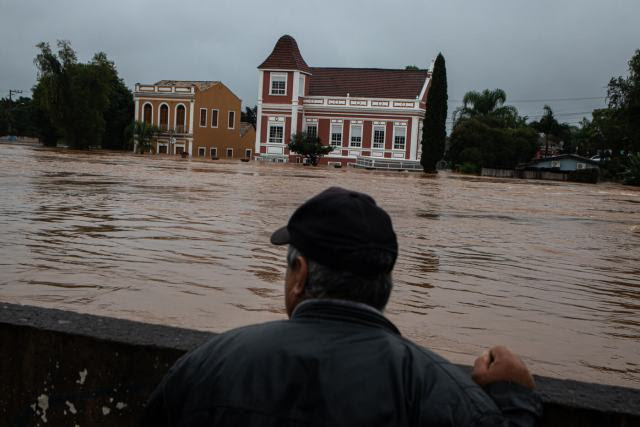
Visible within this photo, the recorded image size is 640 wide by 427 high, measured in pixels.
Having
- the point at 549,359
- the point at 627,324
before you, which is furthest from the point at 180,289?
the point at 627,324

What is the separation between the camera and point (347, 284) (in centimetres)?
166

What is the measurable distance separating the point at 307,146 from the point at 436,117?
903 centimetres

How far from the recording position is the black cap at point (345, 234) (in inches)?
64.4

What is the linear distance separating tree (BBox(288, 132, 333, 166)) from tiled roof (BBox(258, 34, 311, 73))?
7.45m

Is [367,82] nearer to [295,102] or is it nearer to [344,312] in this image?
[295,102]

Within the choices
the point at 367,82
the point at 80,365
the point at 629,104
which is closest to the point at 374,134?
the point at 367,82

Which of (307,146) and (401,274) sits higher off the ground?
(307,146)

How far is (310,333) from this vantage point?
160 centimetres

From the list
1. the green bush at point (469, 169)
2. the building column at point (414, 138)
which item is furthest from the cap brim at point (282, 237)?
the building column at point (414, 138)

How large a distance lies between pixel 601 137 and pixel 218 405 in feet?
210

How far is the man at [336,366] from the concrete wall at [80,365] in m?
0.76

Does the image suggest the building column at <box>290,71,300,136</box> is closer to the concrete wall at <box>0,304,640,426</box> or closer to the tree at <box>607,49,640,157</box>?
the tree at <box>607,49,640,157</box>

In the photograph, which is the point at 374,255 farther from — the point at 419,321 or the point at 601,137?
the point at 601,137

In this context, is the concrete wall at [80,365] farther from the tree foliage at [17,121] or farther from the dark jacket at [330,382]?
the tree foliage at [17,121]
